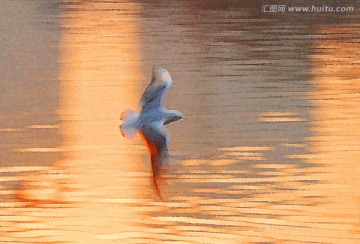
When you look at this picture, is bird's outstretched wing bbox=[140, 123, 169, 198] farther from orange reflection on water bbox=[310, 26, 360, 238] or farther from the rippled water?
orange reflection on water bbox=[310, 26, 360, 238]

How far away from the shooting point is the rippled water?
53cm

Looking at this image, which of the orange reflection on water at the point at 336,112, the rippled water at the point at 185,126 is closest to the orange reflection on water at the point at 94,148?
the rippled water at the point at 185,126

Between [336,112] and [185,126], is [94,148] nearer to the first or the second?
[185,126]

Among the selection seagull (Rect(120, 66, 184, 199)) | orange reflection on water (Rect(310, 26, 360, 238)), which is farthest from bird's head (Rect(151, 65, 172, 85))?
orange reflection on water (Rect(310, 26, 360, 238))

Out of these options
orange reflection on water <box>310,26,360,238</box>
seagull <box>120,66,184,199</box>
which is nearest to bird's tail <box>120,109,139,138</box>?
seagull <box>120,66,184,199</box>

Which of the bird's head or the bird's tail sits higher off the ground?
the bird's head

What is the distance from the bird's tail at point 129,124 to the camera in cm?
53

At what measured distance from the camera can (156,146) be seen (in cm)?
53

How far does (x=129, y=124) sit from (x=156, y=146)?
0.15ft

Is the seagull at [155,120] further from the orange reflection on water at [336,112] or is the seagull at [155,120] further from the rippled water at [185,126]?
the orange reflection on water at [336,112]

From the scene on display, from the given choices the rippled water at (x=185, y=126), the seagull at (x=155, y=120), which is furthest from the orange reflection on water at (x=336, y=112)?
the seagull at (x=155, y=120)

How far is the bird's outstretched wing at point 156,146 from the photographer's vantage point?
528 mm

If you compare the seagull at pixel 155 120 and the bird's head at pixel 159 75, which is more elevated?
the bird's head at pixel 159 75

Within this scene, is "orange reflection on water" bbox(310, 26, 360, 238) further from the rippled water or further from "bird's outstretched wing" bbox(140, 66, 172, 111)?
"bird's outstretched wing" bbox(140, 66, 172, 111)
